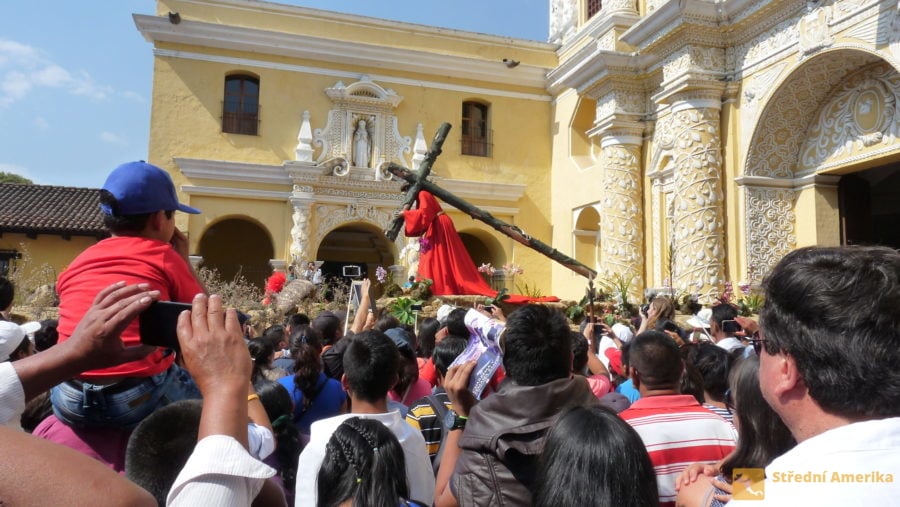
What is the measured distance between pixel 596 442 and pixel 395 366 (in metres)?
1.28

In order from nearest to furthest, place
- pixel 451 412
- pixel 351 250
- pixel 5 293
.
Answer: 1. pixel 451 412
2. pixel 5 293
3. pixel 351 250

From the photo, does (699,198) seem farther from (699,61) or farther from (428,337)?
(428,337)

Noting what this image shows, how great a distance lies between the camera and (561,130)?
19391 mm

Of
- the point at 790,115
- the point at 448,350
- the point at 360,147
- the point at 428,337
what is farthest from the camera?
the point at 360,147

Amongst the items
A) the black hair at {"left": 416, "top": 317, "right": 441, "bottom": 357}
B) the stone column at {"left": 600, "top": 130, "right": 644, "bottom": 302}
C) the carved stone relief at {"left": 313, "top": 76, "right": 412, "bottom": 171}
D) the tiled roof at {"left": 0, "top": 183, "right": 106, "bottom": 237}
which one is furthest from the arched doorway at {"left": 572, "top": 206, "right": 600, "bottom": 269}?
the black hair at {"left": 416, "top": 317, "right": 441, "bottom": 357}

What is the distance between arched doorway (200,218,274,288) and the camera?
789 inches

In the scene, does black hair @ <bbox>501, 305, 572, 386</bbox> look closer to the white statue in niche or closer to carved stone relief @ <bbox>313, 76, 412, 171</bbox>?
carved stone relief @ <bbox>313, 76, 412, 171</bbox>

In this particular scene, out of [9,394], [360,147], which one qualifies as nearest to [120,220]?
[9,394]

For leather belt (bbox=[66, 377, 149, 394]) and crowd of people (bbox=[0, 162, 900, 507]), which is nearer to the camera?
crowd of people (bbox=[0, 162, 900, 507])

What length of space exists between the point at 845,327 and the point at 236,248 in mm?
20494

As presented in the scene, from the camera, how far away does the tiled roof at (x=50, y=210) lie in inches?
683

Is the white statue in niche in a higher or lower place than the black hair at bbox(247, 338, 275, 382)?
higher

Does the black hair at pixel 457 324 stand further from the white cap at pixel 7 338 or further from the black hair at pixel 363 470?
the white cap at pixel 7 338

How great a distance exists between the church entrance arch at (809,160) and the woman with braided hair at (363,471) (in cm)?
971
